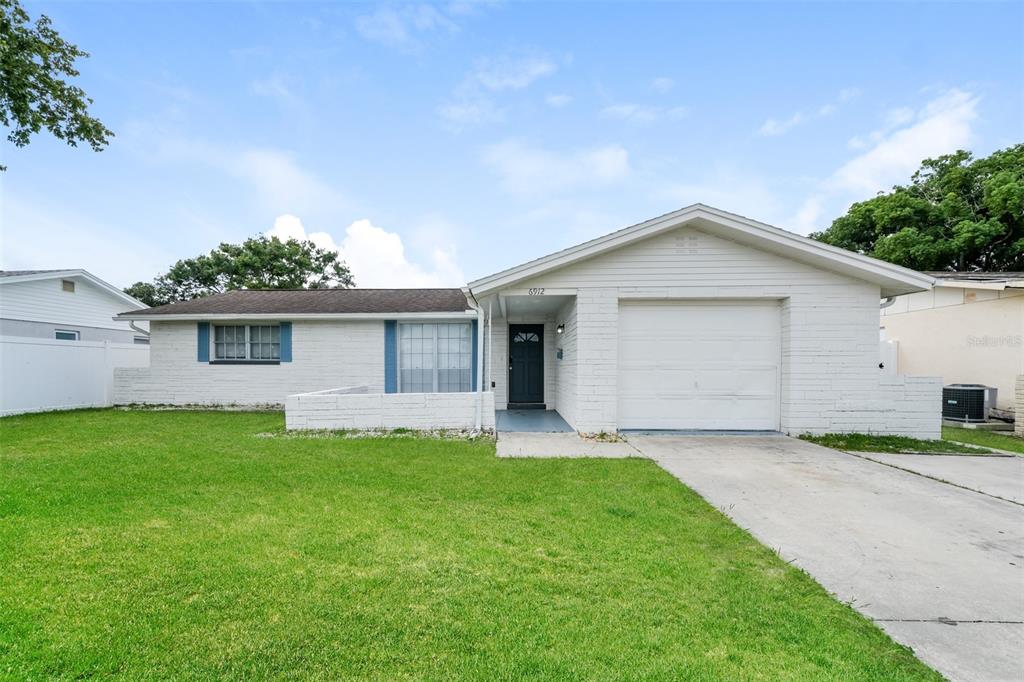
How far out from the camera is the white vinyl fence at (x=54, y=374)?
10391 mm

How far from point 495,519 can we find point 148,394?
12532mm

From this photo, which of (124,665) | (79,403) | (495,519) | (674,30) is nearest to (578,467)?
(495,519)

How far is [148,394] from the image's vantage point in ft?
38.7

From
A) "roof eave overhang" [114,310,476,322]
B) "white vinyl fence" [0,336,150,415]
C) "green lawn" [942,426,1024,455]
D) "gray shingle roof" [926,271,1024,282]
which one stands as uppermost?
"gray shingle roof" [926,271,1024,282]

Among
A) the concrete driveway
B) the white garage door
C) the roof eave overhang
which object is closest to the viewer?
the concrete driveway

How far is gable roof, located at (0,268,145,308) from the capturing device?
12.7 m

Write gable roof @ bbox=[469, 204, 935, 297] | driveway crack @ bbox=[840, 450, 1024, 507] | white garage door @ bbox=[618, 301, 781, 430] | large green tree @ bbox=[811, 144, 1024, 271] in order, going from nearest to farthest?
1. driveway crack @ bbox=[840, 450, 1024, 507]
2. gable roof @ bbox=[469, 204, 935, 297]
3. white garage door @ bbox=[618, 301, 781, 430]
4. large green tree @ bbox=[811, 144, 1024, 271]

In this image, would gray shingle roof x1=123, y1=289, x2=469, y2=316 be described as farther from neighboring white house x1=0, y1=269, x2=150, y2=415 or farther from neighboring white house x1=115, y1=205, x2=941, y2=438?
neighboring white house x1=115, y1=205, x2=941, y2=438

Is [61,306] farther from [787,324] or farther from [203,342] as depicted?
[787,324]

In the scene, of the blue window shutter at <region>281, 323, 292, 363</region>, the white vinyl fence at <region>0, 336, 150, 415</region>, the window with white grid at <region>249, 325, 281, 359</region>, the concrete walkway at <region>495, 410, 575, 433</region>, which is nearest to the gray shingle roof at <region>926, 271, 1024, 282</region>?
the concrete walkway at <region>495, 410, 575, 433</region>

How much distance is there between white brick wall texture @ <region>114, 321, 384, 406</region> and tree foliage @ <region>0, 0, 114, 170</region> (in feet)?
18.6

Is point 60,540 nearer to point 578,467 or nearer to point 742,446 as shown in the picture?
point 578,467

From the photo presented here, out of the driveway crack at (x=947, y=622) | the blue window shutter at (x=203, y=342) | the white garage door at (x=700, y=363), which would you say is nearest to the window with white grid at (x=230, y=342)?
the blue window shutter at (x=203, y=342)

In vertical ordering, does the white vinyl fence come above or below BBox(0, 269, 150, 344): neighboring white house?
below
